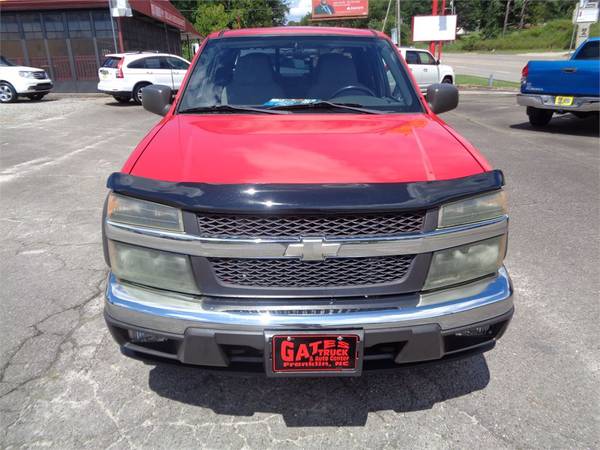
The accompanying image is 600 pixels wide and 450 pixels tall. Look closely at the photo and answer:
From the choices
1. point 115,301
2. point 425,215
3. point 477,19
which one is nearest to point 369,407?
point 425,215

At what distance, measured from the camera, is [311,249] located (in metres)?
1.83

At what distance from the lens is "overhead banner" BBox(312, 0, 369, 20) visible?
4853 centimetres

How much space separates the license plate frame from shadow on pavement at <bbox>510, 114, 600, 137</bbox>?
10.0m

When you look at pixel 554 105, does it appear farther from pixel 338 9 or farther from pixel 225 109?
pixel 338 9

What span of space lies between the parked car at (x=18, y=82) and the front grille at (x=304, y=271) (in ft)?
56.7

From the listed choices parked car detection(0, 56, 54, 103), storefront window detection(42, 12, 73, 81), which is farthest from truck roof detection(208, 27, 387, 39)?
storefront window detection(42, 12, 73, 81)

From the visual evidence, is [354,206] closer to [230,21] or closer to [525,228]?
[525,228]

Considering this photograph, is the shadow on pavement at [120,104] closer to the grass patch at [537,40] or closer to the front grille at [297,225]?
the front grille at [297,225]

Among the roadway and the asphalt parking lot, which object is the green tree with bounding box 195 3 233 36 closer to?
the roadway

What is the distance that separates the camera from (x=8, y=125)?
11.5 meters

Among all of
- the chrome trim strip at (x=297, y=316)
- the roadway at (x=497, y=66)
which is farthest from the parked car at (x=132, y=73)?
the roadway at (x=497, y=66)

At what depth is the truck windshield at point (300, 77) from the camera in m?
2.99

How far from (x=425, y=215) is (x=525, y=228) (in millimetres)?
3227

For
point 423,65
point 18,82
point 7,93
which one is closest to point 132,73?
point 18,82
